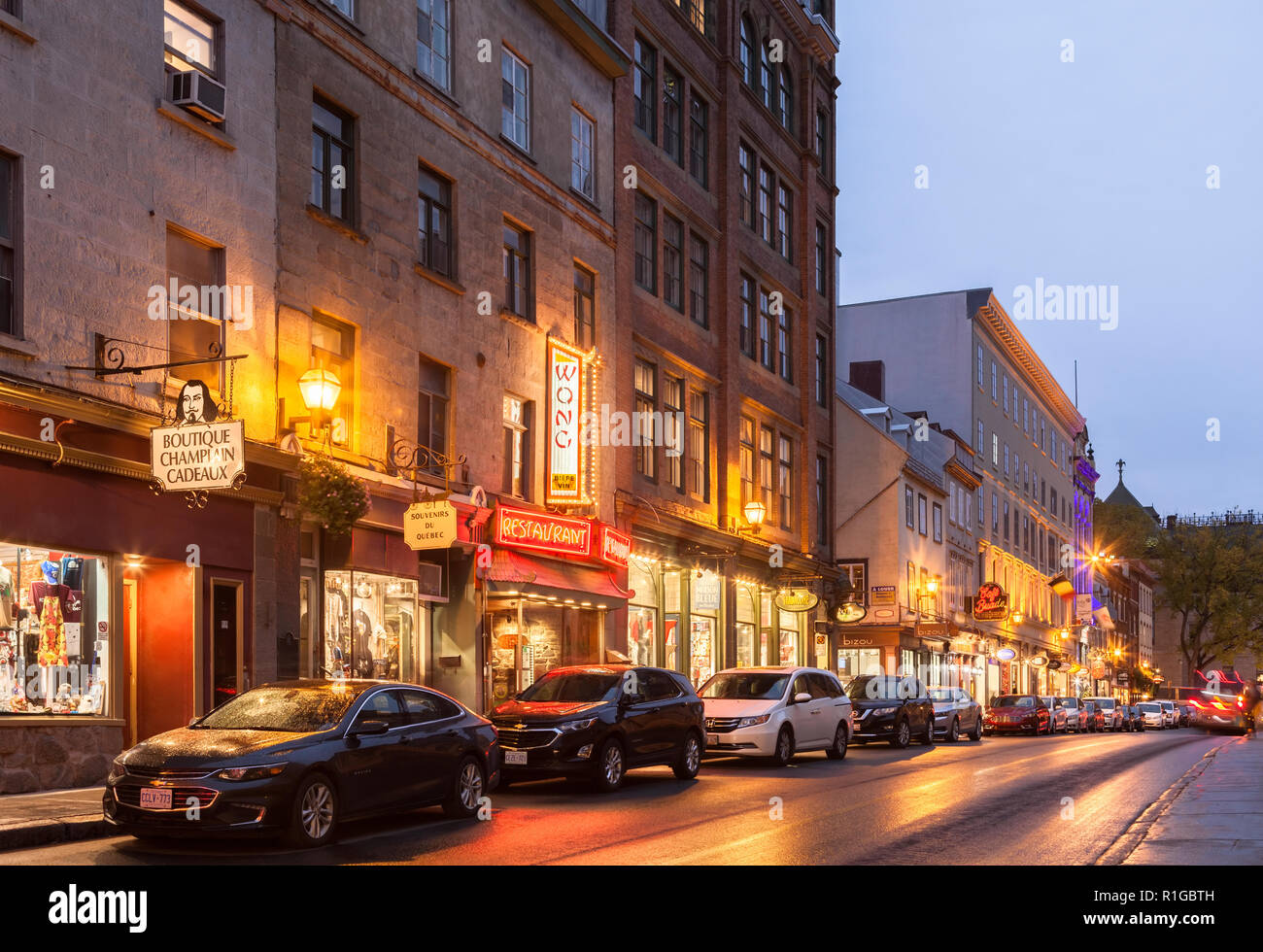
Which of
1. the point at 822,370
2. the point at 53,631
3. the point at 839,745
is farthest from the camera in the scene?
the point at 822,370

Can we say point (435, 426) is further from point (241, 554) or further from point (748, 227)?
point (748, 227)

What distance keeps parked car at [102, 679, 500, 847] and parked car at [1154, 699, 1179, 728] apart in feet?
200

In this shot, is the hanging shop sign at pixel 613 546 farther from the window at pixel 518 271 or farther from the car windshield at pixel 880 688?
the car windshield at pixel 880 688

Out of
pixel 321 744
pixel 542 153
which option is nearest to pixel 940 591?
pixel 542 153

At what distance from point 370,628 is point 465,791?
7822mm

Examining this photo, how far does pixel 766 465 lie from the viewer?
134 feet

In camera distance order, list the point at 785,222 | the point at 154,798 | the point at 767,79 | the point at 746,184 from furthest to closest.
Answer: the point at 785,222, the point at 767,79, the point at 746,184, the point at 154,798

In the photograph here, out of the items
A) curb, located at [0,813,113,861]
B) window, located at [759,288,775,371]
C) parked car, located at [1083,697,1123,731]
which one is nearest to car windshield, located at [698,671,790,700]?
curb, located at [0,813,113,861]

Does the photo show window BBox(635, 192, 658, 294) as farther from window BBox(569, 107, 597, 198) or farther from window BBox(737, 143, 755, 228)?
window BBox(737, 143, 755, 228)

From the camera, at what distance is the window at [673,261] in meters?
34.8

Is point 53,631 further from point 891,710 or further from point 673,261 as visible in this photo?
point 673,261

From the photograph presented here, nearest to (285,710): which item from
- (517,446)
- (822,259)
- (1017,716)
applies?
(517,446)

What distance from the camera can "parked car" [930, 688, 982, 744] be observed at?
39.1 m

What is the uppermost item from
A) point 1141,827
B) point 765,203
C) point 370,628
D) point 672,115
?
point 672,115
